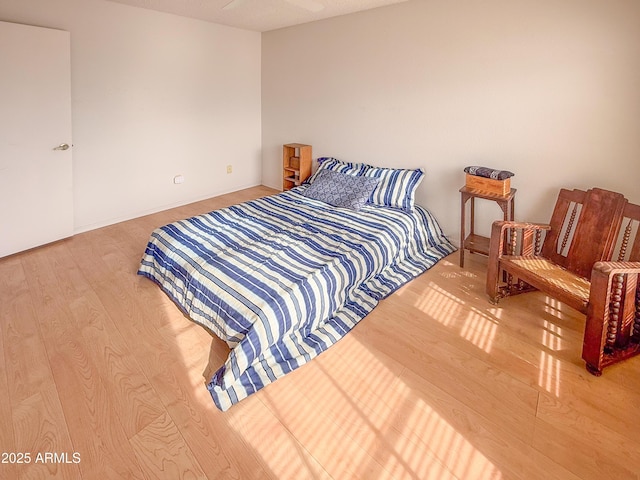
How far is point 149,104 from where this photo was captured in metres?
4.03

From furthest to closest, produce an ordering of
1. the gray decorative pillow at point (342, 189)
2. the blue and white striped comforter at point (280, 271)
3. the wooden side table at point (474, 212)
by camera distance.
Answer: the gray decorative pillow at point (342, 189) < the wooden side table at point (474, 212) < the blue and white striped comforter at point (280, 271)

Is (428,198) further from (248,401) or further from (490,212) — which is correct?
(248,401)

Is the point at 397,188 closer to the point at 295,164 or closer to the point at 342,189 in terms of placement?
the point at 342,189

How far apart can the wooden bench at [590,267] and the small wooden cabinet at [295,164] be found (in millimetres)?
2537

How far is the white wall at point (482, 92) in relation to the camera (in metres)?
2.53

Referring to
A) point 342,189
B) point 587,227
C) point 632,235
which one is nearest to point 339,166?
point 342,189

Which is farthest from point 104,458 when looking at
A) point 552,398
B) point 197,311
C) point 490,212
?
point 490,212

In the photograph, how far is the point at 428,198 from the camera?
3.67 m

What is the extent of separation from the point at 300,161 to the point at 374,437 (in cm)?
343

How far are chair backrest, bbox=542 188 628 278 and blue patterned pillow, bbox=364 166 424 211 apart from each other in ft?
3.92

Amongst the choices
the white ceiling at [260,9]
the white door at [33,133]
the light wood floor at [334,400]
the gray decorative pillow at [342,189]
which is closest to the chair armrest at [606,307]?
the light wood floor at [334,400]

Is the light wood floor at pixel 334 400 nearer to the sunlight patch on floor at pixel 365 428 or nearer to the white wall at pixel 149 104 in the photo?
the sunlight patch on floor at pixel 365 428

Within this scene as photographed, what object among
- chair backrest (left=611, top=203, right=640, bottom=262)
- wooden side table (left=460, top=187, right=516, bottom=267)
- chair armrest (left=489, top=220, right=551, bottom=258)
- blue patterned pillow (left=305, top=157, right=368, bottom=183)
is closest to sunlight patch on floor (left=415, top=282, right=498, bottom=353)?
chair armrest (left=489, top=220, right=551, bottom=258)

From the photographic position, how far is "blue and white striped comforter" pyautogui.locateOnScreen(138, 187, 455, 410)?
196cm
